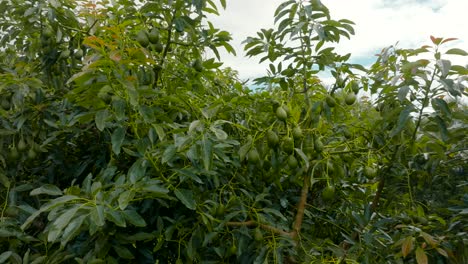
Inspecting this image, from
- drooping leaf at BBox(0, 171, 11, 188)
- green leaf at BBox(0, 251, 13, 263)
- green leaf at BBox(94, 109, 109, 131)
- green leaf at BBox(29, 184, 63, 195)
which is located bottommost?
green leaf at BBox(0, 251, 13, 263)

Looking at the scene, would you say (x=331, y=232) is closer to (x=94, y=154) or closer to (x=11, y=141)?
(x=94, y=154)

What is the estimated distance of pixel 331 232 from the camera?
1669mm

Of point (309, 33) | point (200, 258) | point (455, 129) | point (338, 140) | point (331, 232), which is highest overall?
point (309, 33)

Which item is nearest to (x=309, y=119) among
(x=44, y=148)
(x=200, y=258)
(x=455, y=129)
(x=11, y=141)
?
(x=455, y=129)

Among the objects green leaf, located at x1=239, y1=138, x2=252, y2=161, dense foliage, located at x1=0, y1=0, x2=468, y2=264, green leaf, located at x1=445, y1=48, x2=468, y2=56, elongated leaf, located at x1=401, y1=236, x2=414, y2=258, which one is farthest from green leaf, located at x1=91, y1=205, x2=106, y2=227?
green leaf, located at x1=445, y1=48, x2=468, y2=56

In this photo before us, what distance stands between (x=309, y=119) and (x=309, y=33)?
13.5 inches

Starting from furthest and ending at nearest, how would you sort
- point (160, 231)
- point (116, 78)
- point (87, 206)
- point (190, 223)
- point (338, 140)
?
point (338, 140), point (190, 223), point (160, 231), point (116, 78), point (87, 206)

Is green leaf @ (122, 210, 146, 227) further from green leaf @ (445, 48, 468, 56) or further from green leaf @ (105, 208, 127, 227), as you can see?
green leaf @ (445, 48, 468, 56)

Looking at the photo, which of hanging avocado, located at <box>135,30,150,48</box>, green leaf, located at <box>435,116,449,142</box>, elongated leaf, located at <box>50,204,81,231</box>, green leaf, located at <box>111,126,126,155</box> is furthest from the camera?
hanging avocado, located at <box>135,30,150,48</box>

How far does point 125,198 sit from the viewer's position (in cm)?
108

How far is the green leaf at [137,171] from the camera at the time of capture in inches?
45.6

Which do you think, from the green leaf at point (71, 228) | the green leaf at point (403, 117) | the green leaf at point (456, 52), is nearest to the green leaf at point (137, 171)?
the green leaf at point (71, 228)

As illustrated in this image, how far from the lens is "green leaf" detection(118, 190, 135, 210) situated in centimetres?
105

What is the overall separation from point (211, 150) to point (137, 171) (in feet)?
0.70
